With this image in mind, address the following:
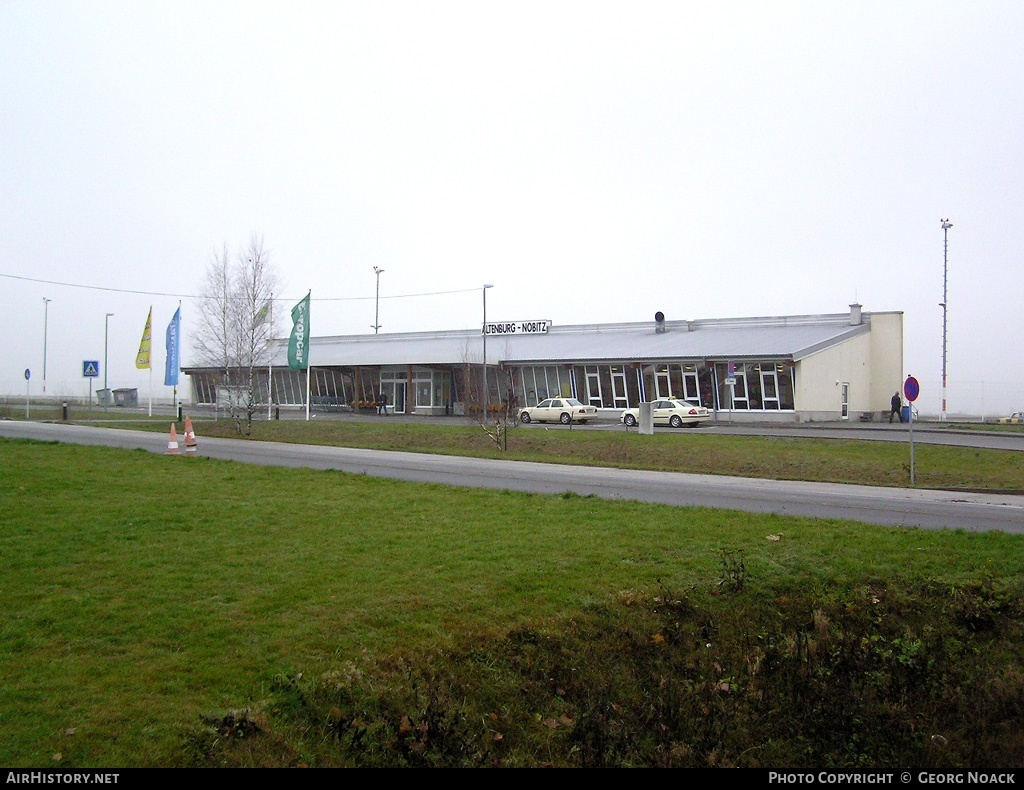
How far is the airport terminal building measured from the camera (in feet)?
151

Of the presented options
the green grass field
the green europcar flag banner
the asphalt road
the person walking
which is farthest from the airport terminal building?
the green grass field

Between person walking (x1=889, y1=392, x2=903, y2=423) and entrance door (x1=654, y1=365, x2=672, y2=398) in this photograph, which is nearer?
person walking (x1=889, y1=392, x2=903, y2=423)

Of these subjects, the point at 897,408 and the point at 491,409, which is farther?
the point at 897,408

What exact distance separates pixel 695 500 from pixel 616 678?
347 inches

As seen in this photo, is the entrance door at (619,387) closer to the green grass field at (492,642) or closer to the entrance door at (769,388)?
the entrance door at (769,388)

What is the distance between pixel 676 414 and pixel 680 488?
24.4m

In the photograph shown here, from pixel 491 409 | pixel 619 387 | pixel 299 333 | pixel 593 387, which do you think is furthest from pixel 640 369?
pixel 299 333

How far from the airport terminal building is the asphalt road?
1582 cm

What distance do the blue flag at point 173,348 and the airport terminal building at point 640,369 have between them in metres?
2.40

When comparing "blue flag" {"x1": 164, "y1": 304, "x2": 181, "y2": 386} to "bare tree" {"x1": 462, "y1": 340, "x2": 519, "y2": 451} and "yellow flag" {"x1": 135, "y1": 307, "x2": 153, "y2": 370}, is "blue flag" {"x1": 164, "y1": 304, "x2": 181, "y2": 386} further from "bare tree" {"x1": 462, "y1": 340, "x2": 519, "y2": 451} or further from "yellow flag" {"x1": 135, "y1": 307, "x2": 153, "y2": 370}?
"bare tree" {"x1": 462, "y1": 340, "x2": 519, "y2": 451}

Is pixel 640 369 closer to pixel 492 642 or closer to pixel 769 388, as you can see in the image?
pixel 769 388

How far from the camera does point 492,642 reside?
7.60 metres

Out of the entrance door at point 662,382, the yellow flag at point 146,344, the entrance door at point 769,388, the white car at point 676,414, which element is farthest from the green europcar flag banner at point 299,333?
the entrance door at point 769,388

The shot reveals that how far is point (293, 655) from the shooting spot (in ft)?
22.1
